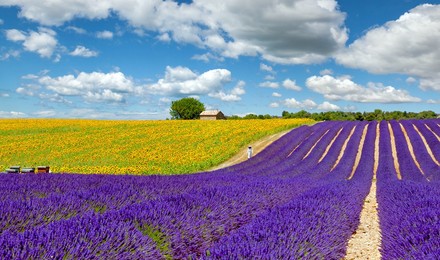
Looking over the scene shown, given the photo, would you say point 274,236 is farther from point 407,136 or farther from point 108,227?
point 407,136

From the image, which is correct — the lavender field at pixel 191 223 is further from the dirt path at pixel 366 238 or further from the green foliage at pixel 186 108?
the green foliage at pixel 186 108

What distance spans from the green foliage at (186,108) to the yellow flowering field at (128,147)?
50402 mm

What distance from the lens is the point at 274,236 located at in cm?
465

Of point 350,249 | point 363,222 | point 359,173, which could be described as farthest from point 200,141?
point 350,249

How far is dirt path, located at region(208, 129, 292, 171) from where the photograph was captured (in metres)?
25.3

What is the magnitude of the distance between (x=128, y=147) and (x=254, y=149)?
10.4 m

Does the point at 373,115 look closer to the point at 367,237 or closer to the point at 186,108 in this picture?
the point at 186,108

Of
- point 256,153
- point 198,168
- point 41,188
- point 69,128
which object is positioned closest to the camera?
point 41,188

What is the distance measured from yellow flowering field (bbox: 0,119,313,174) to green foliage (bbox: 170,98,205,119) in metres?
50.4

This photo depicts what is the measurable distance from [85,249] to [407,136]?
111ft

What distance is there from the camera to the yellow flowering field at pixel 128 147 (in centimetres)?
2502

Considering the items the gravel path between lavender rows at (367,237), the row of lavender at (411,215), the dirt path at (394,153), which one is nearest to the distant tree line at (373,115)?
the dirt path at (394,153)

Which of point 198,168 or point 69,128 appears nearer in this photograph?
point 198,168

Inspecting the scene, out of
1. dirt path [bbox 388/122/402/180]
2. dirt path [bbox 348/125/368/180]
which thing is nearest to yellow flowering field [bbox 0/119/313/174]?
dirt path [bbox 348/125/368/180]
